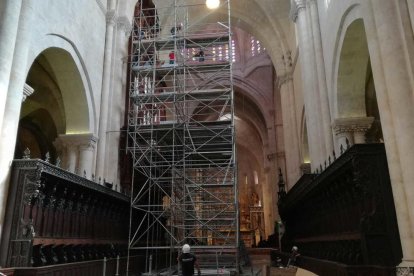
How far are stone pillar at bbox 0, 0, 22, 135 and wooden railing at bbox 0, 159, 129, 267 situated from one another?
4.27 feet

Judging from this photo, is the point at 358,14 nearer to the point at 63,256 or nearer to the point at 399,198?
the point at 399,198

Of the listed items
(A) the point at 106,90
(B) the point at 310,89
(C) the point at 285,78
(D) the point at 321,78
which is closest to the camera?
(D) the point at 321,78

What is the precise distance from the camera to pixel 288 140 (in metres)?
19.5

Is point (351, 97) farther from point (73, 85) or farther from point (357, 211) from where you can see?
point (73, 85)

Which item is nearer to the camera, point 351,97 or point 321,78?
point 351,97

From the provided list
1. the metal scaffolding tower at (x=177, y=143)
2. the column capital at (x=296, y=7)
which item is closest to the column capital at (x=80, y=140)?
the metal scaffolding tower at (x=177, y=143)

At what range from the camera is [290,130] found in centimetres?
1948

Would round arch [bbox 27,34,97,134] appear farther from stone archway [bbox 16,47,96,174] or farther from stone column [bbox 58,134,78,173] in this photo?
stone column [bbox 58,134,78,173]

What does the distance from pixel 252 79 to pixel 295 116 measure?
37.6 feet

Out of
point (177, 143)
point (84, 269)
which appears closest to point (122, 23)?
point (177, 143)

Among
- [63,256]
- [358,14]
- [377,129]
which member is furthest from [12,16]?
[377,129]

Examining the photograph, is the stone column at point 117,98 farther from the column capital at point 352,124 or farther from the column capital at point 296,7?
the column capital at point 352,124

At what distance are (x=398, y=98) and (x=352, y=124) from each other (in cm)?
507

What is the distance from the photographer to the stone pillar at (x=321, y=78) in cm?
1221
